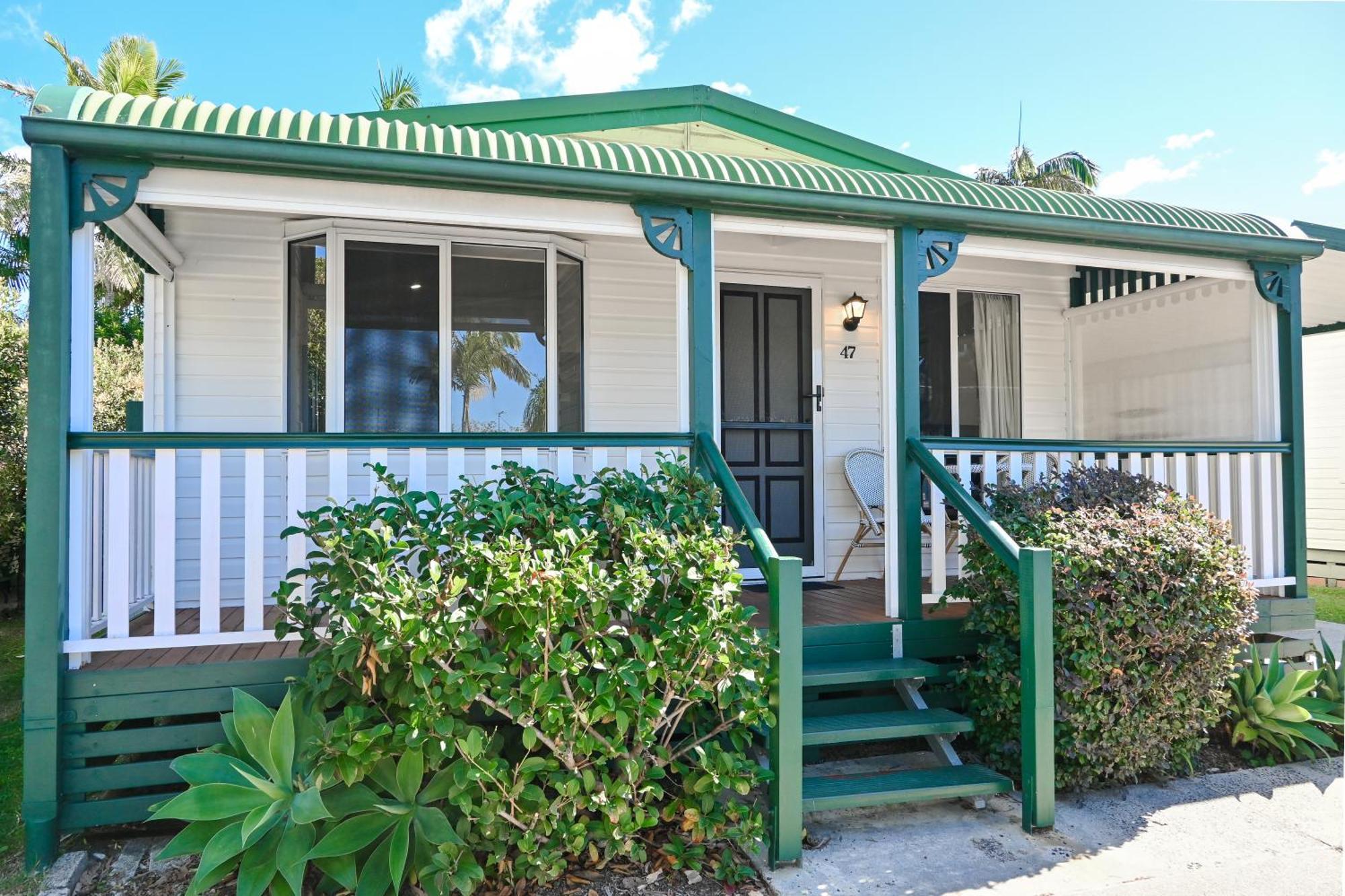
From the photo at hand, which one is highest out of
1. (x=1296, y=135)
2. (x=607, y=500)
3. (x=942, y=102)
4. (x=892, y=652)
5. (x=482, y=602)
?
(x=942, y=102)

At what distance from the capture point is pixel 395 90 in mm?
16156

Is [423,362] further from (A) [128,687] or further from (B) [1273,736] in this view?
(B) [1273,736]

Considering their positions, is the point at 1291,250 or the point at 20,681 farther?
the point at 20,681

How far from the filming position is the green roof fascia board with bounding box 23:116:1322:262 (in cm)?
315

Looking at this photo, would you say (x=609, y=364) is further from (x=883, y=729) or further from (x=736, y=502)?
(x=883, y=729)

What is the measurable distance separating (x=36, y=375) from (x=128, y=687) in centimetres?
121

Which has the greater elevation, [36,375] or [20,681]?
[36,375]

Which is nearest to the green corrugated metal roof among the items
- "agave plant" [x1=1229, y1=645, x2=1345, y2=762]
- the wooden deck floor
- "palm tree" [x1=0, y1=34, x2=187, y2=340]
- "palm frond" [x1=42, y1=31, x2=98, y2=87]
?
the wooden deck floor

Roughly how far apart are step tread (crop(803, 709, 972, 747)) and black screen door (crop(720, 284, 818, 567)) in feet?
7.07

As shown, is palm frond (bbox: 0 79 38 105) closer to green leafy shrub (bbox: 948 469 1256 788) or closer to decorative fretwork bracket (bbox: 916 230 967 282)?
decorative fretwork bracket (bbox: 916 230 967 282)

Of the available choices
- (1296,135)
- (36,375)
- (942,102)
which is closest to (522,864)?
(36,375)

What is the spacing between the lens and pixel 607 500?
10.8ft

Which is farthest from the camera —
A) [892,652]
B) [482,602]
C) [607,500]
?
[892,652]

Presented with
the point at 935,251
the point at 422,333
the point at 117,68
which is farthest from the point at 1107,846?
the point at 117,68
